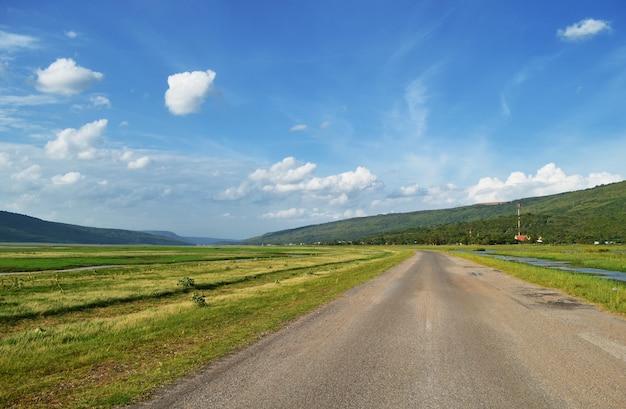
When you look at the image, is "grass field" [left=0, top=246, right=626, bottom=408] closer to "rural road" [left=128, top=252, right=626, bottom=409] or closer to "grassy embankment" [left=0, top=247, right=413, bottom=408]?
"grassy embankment" [left=0, top=247, right=413, bottom=408]

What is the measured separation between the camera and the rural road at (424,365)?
23.9ft

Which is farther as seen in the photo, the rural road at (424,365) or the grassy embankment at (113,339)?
the grassy embankment at (113,339)

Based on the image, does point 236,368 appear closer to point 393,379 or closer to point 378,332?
point 393,379

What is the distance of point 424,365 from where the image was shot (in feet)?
30.8

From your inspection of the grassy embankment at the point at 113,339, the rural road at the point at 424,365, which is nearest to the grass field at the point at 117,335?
the grassy embankment at the point at 113,339

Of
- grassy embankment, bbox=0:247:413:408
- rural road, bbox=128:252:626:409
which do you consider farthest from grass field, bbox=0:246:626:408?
rural road, bbox=128:252:626:409

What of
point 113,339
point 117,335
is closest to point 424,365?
point 113,339

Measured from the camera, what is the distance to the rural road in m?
7.29

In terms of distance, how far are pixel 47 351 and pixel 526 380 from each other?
1312 centimetres

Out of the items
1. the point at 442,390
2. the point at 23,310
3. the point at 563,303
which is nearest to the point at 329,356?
the point at 442,390

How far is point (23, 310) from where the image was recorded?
68.4ft

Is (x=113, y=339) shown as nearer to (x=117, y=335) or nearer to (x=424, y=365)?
(x=117, y=335)

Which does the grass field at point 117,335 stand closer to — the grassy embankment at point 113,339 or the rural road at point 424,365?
the grassy embankment at point 113,339

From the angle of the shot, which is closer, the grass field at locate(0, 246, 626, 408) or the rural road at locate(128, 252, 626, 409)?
the rural road at locate(128, 252, 626, 409)
